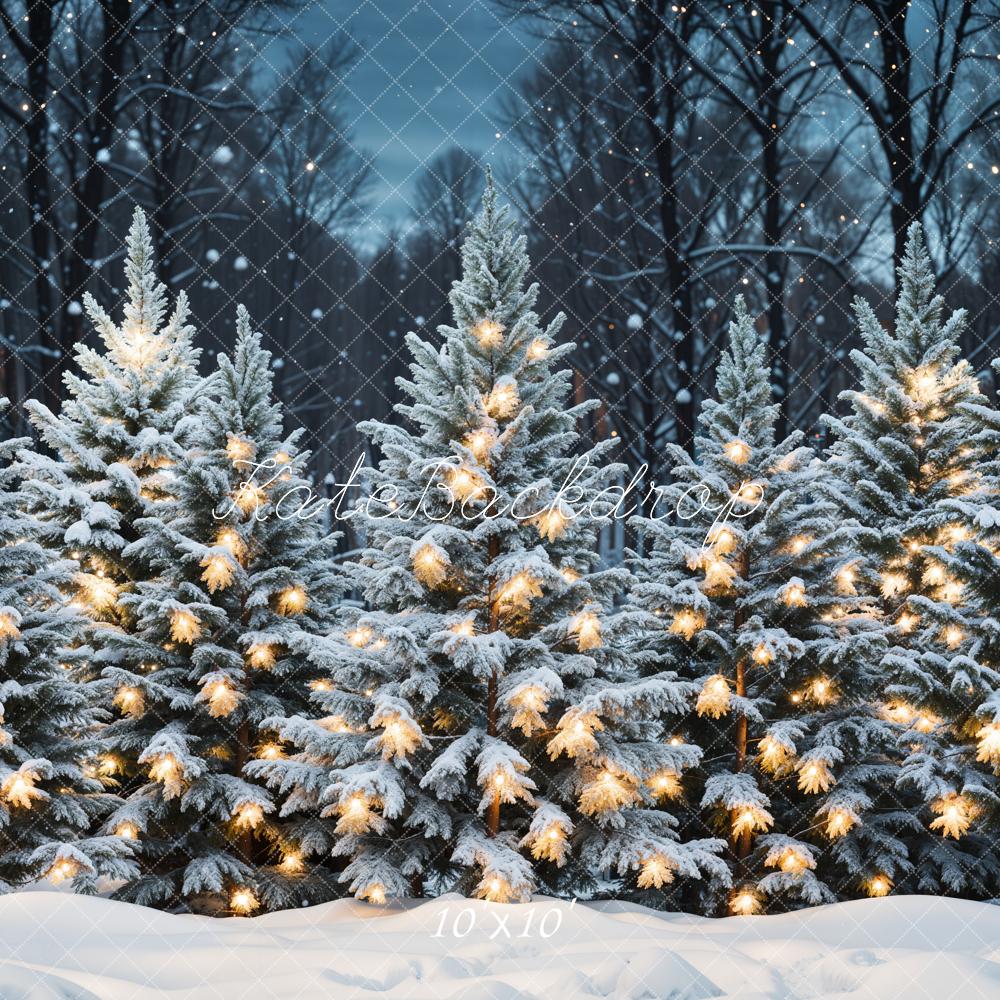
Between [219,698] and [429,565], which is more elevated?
[429,565]

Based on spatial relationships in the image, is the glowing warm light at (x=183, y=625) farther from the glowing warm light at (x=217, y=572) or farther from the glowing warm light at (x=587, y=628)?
the glowing warm light at (x=587, y=628)

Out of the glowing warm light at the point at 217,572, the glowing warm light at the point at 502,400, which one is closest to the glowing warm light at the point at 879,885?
the glowing warm light at the point at 502,400

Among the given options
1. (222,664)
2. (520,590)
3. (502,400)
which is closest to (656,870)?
(520,590)

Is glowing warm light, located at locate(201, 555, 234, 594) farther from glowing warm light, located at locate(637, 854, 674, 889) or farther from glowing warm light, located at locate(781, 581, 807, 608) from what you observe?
glowing warm light, located at locate(781, 581, 807, 608)

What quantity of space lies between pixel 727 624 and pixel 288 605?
434 centimetres

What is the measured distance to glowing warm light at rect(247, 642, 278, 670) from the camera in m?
9.12

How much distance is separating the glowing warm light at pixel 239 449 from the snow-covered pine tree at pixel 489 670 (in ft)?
4.34

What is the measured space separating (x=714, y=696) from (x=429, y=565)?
3.00 m

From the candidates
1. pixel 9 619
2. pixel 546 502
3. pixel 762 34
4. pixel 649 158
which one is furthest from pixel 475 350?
pixel 649 158

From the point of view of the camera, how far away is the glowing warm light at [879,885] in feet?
28.9

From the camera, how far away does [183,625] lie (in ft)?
29.0

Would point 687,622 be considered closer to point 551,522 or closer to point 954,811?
point 551,522

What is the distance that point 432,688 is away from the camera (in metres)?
8.06

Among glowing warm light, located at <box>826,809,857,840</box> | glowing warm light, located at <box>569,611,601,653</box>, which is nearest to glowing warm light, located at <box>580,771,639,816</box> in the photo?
glowing warm light, located at <box>569,611,601,653</box>
